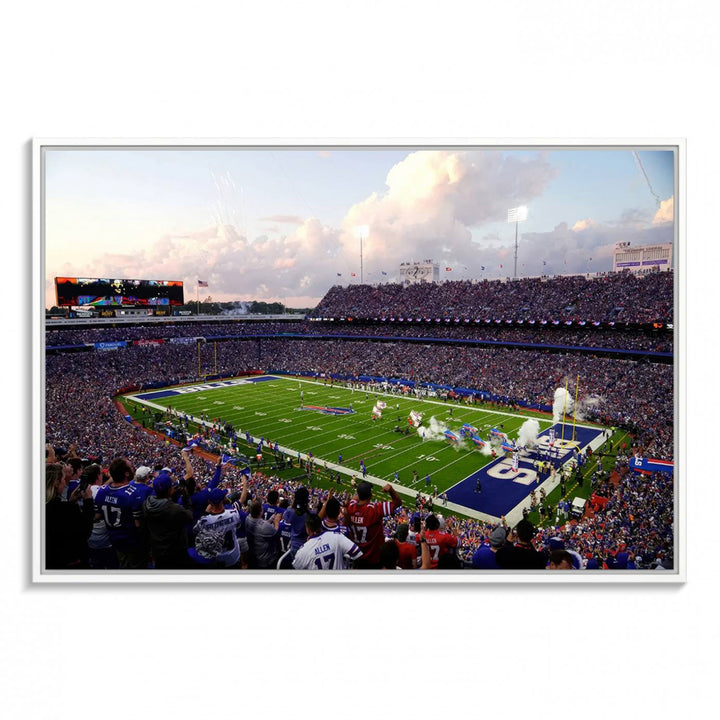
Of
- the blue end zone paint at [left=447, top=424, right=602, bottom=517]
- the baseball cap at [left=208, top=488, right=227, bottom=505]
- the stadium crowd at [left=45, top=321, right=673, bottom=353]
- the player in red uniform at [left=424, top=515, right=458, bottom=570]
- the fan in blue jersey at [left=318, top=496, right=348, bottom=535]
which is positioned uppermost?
the stadium crowd at [left=45, top=321, right=673, bottom=353]

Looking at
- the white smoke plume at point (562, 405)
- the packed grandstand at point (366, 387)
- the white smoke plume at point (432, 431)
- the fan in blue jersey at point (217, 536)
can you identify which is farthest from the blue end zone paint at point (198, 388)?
the fan in blue jersey at point (217, 536)

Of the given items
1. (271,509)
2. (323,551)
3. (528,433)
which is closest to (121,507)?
(271,509)

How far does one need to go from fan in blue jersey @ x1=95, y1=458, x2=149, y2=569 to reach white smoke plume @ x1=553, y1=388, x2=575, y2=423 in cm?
1681

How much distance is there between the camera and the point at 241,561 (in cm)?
378

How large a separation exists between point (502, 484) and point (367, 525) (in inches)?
367

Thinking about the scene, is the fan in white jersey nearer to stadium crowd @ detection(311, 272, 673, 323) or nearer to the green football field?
the green football field

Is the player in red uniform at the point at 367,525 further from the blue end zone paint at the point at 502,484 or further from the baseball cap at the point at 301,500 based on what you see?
the blue end zone paint at the point at 502,484

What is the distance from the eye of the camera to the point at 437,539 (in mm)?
3488

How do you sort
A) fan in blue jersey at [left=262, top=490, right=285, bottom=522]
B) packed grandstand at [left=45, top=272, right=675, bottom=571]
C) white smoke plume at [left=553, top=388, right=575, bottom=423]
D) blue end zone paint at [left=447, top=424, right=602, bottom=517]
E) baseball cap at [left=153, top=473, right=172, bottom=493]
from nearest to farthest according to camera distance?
baseball cap at [left=153, top=473, right=172, bottom=493] < packed grandstand at [left=45, top=272, right=675, bottom=571] < fan in blue jersey at [left=262, top=490, right=285, bottom=522] < blue end zone paint at [left=447, top=424, right=602, bottom=517] < white smoke plume at [left=553, top=388, right=575, bottom=423]

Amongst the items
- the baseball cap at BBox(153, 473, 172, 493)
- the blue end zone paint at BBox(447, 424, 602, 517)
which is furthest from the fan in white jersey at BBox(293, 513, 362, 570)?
the blue end zone paint at BBox(447, 424, 602, 517)

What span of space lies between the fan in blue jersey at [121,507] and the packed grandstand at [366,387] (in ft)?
0.04

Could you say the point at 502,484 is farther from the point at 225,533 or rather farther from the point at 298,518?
the point at 225,533

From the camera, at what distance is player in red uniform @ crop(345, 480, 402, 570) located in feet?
11.4
